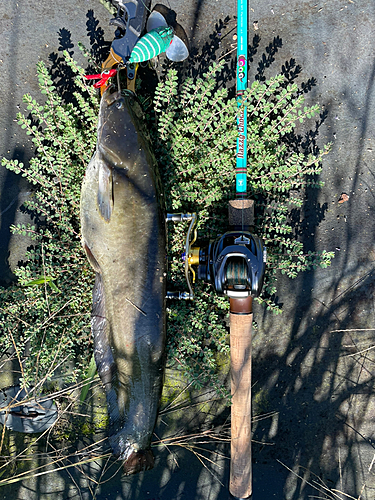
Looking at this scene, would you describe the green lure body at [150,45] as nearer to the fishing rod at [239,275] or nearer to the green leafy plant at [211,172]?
the green leafy plant at [211,172]

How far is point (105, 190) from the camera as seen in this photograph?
2.21 m

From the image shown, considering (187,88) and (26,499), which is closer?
(187,88)

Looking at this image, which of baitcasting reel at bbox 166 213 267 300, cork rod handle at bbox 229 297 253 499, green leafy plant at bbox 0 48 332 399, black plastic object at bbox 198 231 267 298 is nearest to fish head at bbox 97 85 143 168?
green leafy plant at bbox 0 48 332 399

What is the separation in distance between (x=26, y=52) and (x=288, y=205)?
8.27 ft

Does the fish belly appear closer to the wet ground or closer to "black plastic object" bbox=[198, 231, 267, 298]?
"black plastic object" bbox=[198, 231, 267, 298]

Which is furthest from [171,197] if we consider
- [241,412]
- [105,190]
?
[241,412]

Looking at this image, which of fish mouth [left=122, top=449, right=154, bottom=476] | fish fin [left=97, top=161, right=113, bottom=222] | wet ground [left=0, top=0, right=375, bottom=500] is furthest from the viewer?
wet ground [left=0, top=0, right=375, bottom=500]

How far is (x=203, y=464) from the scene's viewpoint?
273cm

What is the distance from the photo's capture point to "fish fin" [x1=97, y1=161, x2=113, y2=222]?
220 cm

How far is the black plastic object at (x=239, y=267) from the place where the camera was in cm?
205

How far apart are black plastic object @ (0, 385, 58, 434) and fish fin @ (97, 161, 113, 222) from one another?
1.72 meters

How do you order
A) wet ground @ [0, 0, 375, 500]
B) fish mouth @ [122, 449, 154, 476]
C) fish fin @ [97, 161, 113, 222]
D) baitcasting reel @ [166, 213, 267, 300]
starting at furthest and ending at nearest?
wet ground @ [0, 0, 375, 500], fish mouth @ [122, 449, 154, 476], fish fin @ [97, 161, 113, 222], baitcasting reel @ [166, 213, 267, 300]

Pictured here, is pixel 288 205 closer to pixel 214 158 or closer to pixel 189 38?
pixel 214 158

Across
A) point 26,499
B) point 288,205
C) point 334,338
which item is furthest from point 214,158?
point 26,499
